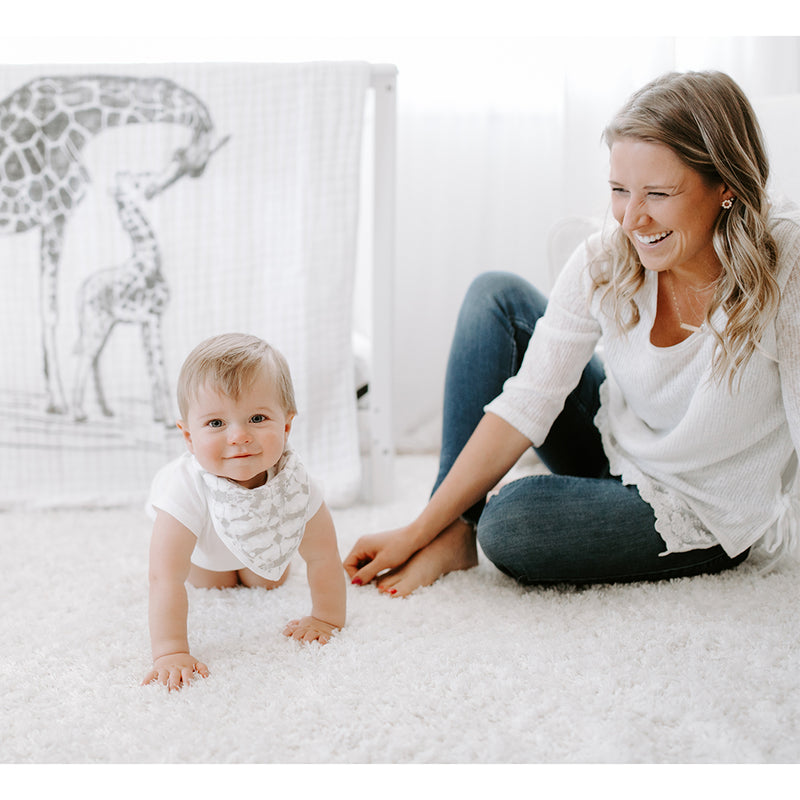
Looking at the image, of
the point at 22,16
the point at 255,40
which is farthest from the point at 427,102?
the point at 22,16

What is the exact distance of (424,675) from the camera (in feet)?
2.82

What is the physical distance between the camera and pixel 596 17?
143 centimetres

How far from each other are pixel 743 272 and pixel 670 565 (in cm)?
38

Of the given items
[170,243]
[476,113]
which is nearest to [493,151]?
[476,113]

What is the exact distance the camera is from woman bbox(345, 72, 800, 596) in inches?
35.6

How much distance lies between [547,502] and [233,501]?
39cm

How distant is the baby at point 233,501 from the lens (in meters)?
0.86

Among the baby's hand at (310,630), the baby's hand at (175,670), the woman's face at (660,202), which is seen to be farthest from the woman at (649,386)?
the baby's hand at (175,670)

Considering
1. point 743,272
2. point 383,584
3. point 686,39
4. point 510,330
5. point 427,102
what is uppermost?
point 686,39

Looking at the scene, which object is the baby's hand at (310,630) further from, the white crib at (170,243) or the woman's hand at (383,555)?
the white crib at (170,243)

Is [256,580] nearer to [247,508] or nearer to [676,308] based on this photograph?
[247,508]

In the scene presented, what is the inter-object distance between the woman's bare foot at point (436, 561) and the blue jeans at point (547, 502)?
0.03 meters

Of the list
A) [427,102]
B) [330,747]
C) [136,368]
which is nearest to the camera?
[330,747]

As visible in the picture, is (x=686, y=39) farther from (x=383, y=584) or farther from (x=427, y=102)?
(x=383, y=584)
